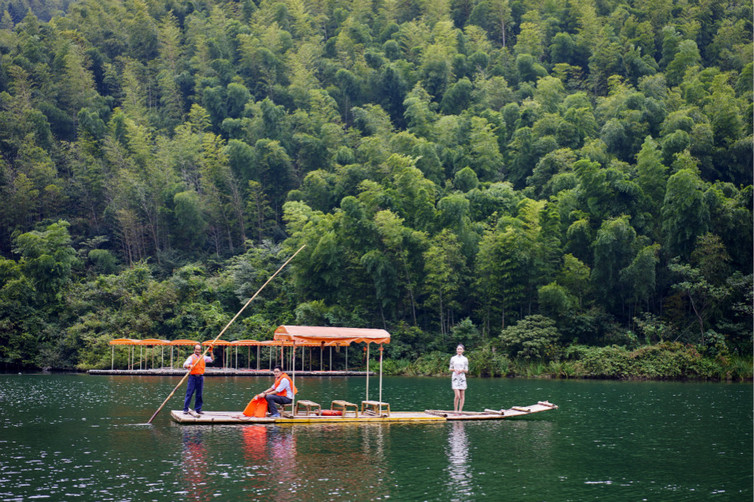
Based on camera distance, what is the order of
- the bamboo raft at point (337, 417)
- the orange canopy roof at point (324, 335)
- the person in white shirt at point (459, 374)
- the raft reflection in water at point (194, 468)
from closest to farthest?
1. the raft reflection in water at point (194, 468)
2. the bamboo raft at point (337, 417)
3. the orange canopy roof at point (324, 335)
4. the person in white shirt at point (459, 374)

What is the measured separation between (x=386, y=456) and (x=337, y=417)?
15.8ft

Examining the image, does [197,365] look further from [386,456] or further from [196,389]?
[386,456]

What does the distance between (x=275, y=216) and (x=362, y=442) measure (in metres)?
43.3

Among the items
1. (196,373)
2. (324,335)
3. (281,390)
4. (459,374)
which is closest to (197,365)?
(196,373)

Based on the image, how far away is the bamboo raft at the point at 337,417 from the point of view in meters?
16.4

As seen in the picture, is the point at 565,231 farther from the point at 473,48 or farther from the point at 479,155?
the point at 473,48

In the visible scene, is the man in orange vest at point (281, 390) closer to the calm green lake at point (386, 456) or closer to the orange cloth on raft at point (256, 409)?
the orange cloth on raft at point (256, 409)

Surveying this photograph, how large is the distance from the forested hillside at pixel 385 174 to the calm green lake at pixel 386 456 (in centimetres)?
1632

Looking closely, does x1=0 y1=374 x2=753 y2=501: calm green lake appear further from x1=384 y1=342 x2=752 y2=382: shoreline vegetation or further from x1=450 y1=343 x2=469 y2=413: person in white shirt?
x1=384 y1=342 x2=752 y2=382: shoreline vegetation

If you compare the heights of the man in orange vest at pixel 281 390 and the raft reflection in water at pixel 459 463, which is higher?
the man in orange vest at pixel 281 390

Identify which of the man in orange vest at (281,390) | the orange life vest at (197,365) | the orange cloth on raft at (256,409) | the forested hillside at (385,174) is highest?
the forested hillside at (385,174)

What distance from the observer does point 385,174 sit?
48.4 meters

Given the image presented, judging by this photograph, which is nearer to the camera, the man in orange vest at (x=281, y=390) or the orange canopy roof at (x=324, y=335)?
the man in orange vest at (x=281, y=390)

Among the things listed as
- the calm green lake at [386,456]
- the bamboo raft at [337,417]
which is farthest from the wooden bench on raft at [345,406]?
the calm green lake at [386,456]
